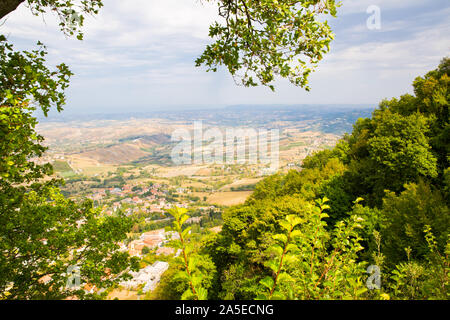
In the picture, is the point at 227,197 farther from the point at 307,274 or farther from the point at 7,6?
the point at 7,6

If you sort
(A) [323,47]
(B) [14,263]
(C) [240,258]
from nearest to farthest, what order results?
(A) [323,47] < (B) [14,263] < (C) [240,258]

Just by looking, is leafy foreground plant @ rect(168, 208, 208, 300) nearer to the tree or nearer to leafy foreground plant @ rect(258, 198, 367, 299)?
leafy foreground plant @ rect(258, 198, 367, 299)

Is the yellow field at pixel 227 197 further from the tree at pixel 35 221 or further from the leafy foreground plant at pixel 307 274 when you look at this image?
the leafy foreground plant at pixel 307 274

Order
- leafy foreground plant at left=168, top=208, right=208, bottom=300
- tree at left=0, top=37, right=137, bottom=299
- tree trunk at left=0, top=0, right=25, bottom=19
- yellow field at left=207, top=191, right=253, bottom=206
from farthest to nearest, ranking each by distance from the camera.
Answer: yellow field at left=207, top=191, right=253, bottom=206
tree at left=0, top=37, right=137, bottom=299
tree trunk at left=0, top=0, right=25, bottom=19
leafy foreground plant at left=168, top=208, right=208, bottom=300

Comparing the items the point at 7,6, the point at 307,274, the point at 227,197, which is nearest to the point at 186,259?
the point at 307,274

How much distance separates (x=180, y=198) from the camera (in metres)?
90.9

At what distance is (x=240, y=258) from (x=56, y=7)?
16.3 m

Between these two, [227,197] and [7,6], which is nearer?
[7,6]

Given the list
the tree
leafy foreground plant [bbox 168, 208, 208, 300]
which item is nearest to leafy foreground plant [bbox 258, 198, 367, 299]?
leafy foreground plant [bbox 168, 208, 208, 300]

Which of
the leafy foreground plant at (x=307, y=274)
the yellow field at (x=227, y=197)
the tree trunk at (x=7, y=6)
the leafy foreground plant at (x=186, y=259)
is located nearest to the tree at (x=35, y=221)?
the tree trunk at (x=7, y=6)
